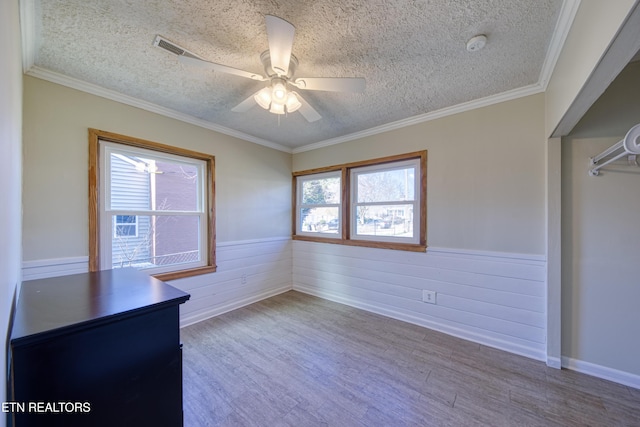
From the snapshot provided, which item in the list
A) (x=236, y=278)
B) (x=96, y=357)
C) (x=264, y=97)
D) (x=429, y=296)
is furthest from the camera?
(x=236, y=278)

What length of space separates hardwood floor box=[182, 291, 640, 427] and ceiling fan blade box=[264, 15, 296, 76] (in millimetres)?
2289

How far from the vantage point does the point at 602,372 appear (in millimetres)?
1921

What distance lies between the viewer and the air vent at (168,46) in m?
1.63

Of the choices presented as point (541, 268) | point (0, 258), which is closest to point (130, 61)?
point (0, 258)

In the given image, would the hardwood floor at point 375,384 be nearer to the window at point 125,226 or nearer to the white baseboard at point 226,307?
the white baseboard at point 226,307

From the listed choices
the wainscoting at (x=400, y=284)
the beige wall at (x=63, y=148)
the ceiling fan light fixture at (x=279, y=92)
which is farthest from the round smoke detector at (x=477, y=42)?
the beige wall at (x=63, y=148)

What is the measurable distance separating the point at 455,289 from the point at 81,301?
302cm

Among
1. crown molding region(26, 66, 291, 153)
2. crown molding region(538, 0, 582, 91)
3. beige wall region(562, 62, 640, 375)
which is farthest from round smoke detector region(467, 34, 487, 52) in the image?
crown molding region(26, 66, 291, 153)

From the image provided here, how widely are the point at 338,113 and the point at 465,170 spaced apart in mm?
1527

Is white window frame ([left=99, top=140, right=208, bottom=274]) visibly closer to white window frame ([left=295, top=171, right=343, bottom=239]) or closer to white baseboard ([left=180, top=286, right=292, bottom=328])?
white baseboard ([left=180, top=286, right=292, bottom=328])

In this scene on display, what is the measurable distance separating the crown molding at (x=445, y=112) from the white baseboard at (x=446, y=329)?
232cm

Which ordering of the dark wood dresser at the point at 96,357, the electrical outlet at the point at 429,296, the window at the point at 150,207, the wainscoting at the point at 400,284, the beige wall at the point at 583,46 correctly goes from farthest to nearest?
the electrical outlet at the point at 429,296
the window at the point at 150,207
the wainscoting at the point at 400,284
the beige wall at the point at 583,46
the dark wood dresser at the point at 96,357

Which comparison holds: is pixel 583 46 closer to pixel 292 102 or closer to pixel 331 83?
pixel 331 83

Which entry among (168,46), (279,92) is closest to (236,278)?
(279,92)
